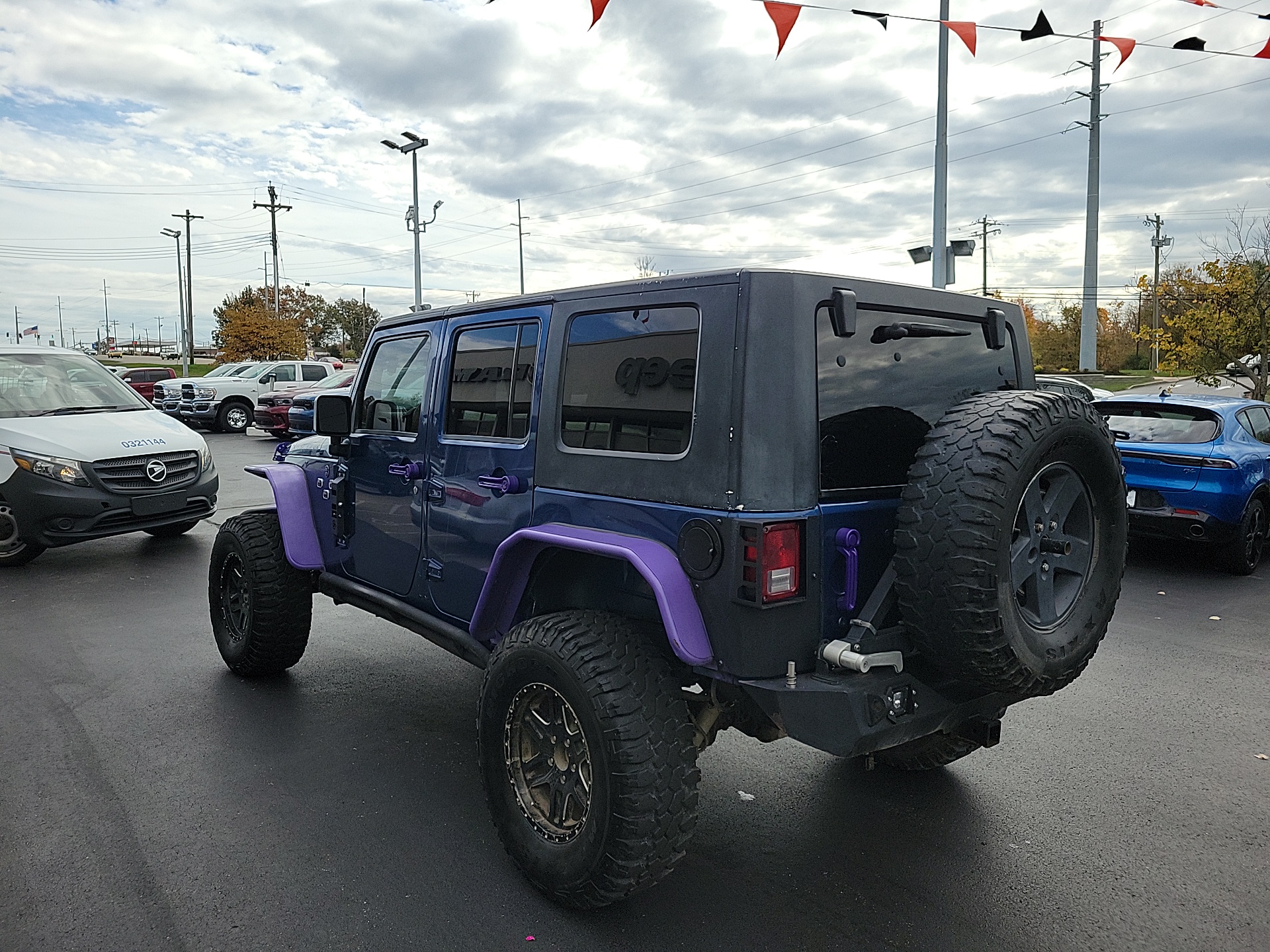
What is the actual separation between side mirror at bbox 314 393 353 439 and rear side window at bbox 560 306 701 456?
60.2 inches

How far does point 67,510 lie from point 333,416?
4.66 metres

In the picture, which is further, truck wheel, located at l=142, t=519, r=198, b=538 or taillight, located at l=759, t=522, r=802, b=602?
truck wheel, located at l=142, t=519, r=198, b=538

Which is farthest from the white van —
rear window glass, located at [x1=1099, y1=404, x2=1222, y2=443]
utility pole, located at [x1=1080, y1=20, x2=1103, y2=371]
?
utility pole, located at [x1=1080, y1=20, x2=1103, y2=371]

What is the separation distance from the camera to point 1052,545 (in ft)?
9.67

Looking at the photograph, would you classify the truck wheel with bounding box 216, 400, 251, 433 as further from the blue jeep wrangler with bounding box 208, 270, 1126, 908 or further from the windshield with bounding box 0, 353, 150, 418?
the blue jeep wrangler with bounding box 208, 270, 1126, 908

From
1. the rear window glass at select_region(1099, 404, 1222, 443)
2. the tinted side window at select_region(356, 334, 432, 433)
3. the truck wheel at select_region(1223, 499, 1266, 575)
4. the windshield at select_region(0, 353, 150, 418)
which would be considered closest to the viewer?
the tinted side window at select_region(356, 334, 432, 433)

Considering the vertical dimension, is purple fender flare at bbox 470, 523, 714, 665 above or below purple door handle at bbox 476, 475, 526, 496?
below

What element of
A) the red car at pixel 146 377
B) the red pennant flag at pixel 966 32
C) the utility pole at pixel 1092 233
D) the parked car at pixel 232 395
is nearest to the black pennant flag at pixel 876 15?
the red pennant flag at pixel 966 32

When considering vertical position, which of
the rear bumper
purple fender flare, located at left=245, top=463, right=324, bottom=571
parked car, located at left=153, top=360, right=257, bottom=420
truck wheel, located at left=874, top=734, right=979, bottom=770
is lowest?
truck wheel, located at left=874, top=734, right=979, bottom=770

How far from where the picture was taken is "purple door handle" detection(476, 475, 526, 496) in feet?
11.2

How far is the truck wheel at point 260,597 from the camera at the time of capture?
15.6ft

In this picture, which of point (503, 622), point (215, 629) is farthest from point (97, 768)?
point (503, 622)

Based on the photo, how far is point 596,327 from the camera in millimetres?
3186

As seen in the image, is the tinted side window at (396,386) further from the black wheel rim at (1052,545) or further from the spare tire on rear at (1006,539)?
the black wheel rim at (1052,545)
